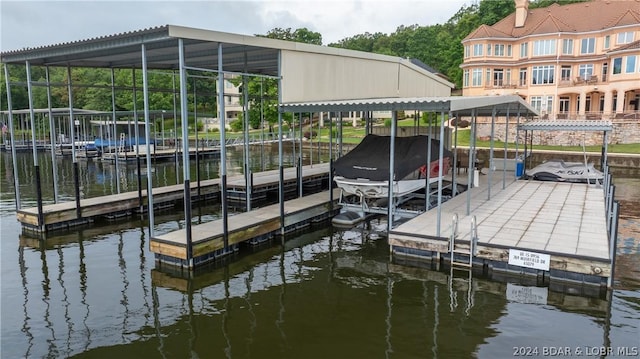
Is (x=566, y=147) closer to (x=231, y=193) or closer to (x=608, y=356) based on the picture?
(x=231, y=193)

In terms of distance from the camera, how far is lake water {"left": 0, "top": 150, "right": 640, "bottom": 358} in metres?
7.10

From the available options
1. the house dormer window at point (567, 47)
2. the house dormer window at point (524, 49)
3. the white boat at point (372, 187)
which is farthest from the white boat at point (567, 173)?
the house dormer window at point (524, 49)

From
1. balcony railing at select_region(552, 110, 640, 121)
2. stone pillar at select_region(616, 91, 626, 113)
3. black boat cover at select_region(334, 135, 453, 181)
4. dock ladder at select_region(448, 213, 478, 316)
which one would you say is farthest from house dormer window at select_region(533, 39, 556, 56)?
dock ladder at select_region(448, 213, 478, 316)

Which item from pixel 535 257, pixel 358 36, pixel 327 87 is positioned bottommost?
pixel 535 257

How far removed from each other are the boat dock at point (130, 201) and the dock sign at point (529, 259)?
10.8 metres

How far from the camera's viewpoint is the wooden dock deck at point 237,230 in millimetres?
10508

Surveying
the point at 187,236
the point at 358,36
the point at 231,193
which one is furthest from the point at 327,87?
the point at 358,36

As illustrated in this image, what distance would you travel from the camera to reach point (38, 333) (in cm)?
757

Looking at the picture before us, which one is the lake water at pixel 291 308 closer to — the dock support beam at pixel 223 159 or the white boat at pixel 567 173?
the dock support beam at pixel 223 159

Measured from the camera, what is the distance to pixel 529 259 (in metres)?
9.42

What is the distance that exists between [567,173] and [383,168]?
33.0 feet

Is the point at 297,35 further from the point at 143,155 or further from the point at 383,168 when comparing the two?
the point at 383,168

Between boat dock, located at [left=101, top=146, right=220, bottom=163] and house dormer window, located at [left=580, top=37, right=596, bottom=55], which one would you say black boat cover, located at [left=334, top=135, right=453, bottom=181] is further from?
house dormer window, located at [left=580, top=37, right=596, bottom=55]

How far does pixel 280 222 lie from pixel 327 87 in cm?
480
